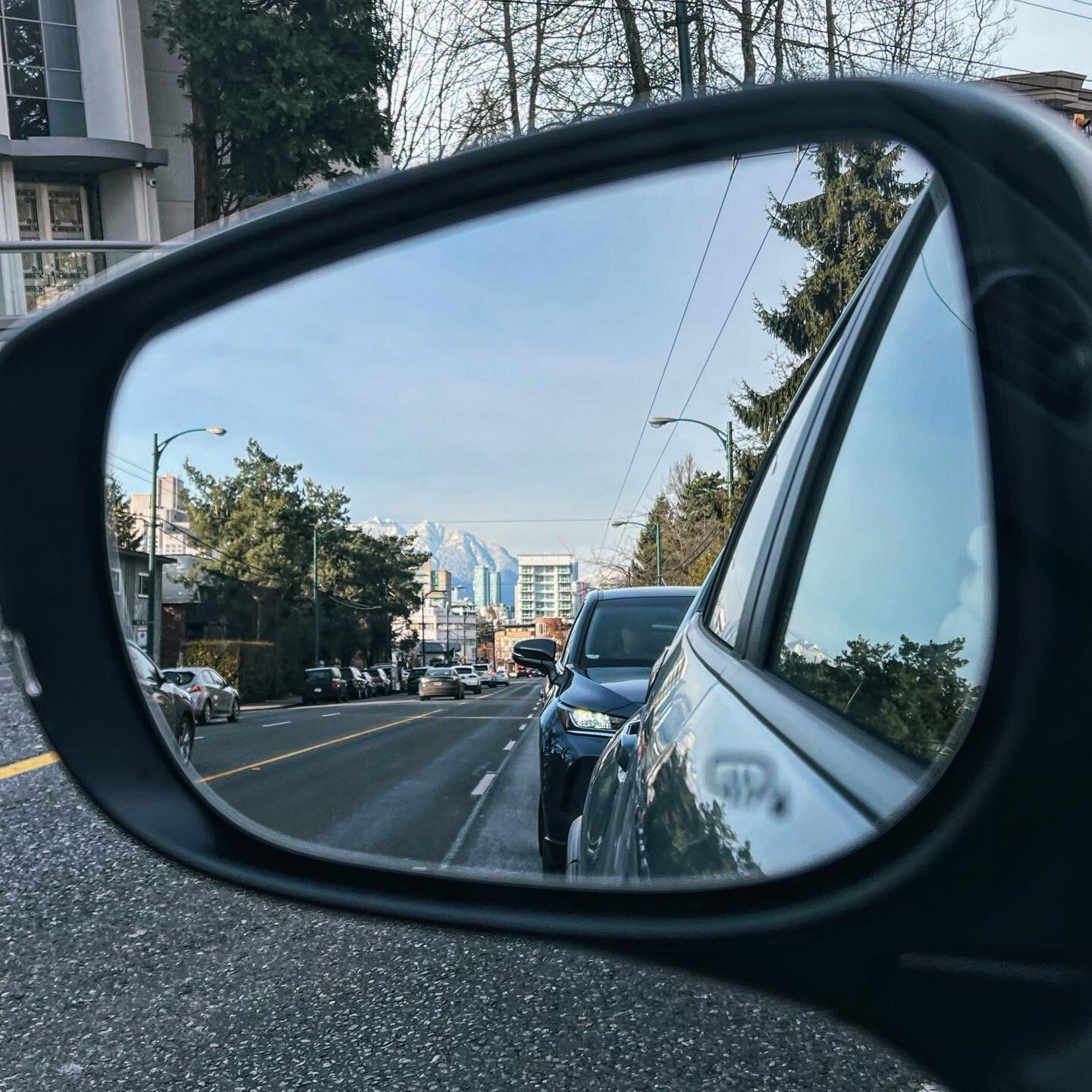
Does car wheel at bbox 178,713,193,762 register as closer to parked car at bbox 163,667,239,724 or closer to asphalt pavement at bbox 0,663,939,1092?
parked car at bbox 163,667,239,724

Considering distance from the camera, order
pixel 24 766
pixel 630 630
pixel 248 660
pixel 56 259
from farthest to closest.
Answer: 1. pixel 56 259
2. pixel 24 766
3. pixel 630 630
4. pixel 248 660

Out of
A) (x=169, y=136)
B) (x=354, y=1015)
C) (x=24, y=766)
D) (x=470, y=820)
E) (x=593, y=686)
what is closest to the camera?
(x=470, y=820)

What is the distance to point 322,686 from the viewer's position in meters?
1.48

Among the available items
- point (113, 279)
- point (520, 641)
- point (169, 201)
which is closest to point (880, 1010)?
point (113, 279)

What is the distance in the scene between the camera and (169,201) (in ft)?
108

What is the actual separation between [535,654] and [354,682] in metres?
4.61

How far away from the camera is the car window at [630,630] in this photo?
2.64 m

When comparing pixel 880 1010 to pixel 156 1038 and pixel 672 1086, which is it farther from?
pixel 156 1038

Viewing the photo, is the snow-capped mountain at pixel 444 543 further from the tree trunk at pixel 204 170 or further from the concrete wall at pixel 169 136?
the concrete wall at pixel 169 136

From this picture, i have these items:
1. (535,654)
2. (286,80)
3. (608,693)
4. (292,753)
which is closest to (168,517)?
(292,753)

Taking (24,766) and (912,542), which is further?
(24,766)

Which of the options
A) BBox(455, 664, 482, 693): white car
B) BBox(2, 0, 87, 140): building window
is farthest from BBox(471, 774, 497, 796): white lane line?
BBox(2, 0, 87, 140): building window

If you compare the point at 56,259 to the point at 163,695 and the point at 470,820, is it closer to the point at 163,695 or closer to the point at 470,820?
the point at 470,820

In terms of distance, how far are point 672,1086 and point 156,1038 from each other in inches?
54.4
